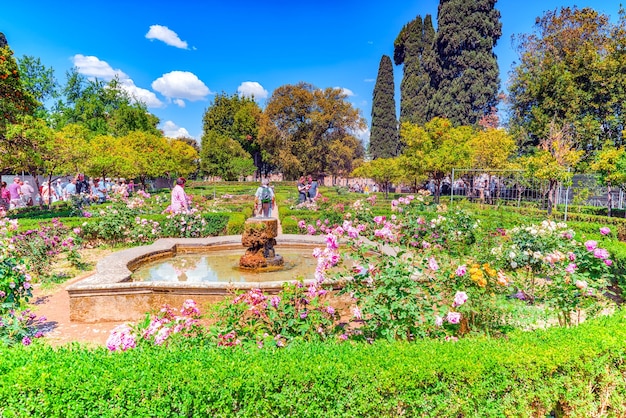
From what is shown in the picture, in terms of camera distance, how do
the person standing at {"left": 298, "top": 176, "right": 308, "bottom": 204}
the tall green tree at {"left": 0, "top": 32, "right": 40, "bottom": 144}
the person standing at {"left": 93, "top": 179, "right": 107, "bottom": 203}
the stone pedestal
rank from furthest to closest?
1. the person standing at {"left": 298, "top": 176, "right": 308, "bottom": 204}
2. the person standing at {"left": 93, "top": 179, "right": 107, "bottom": 203}
3. the tall green tree at {"left": 0, "top": 32, "right": 40, "bottom": 144}
4. the stone pedestal

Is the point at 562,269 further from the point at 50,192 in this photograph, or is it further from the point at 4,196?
the point at 50,192

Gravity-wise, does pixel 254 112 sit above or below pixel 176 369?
above

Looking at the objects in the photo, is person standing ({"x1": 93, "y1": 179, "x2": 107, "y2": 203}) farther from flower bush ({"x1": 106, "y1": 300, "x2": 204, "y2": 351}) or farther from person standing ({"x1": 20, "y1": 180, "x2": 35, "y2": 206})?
flower bush ({"x1": 106, "y1": 300, "x2": 204, "y2": 351})

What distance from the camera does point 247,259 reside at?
21.9 feet

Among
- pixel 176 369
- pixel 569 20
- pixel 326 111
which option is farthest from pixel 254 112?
pixel 176 369

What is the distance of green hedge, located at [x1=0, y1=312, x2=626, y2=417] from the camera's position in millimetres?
2129

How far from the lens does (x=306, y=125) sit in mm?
37531

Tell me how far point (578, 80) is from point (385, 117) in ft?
75.4

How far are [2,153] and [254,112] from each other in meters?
38.9

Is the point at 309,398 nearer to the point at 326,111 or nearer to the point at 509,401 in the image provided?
the point at 509,401

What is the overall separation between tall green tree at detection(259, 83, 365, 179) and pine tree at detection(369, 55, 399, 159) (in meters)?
5.52

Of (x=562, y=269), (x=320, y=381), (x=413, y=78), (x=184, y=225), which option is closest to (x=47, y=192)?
(x=184, y=225)

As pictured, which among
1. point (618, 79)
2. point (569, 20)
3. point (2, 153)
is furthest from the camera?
point (569, 20)

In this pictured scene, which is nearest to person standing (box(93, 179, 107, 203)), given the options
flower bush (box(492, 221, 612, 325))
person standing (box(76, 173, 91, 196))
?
person standing (box(76, 173, 91, 196))
